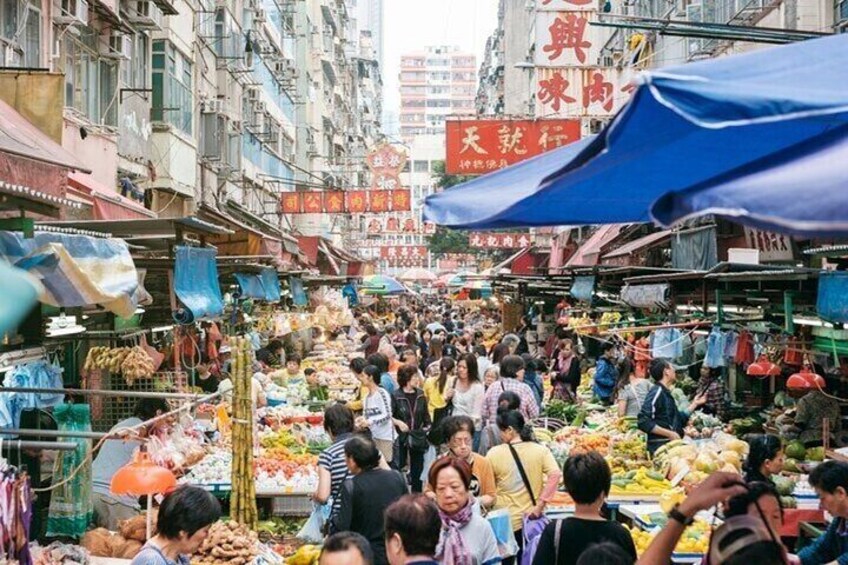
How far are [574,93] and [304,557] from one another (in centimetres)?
1317

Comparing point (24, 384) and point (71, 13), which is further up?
Result: point (71, 13)

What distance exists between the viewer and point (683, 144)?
10.9 ft

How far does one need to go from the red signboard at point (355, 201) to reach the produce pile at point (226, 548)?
886 inches

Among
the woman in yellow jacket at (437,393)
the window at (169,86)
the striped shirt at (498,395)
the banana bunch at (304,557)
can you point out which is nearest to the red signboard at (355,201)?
the window at (169,86)

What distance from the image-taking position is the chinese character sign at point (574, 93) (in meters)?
19.4

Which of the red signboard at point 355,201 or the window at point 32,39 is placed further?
Result: the red signboard at point 355,201

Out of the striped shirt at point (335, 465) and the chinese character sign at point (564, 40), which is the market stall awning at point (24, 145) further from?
the chinese character sign at point (564, 40)

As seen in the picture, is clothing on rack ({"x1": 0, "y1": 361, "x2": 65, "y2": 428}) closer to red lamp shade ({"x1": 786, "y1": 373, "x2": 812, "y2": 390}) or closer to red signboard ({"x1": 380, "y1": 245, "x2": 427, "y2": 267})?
red lamp shade ({"x1": 786, "y1": 373, "x2": 812, "y2": 390})

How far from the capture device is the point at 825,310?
8031 millimetres

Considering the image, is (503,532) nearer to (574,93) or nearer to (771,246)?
(771,246)

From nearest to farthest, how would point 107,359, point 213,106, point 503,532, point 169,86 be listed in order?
point 503,532 < point 107,359 < point 169,86 < point 213,106

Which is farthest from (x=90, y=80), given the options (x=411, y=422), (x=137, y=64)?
(x=411, y=422)

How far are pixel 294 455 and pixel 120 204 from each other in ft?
11.2

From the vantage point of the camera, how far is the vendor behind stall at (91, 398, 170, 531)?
9.41m
